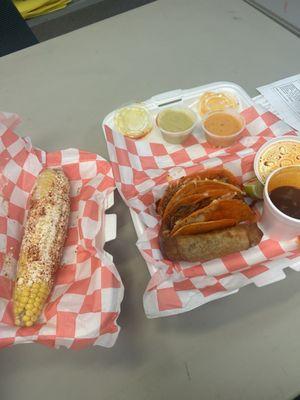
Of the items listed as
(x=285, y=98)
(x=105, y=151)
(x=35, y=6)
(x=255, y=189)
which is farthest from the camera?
(x=35, y=6)

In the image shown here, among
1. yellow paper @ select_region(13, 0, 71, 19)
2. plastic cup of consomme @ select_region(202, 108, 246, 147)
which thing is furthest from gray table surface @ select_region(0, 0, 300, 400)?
yellow paper @ select_region(13, 0, 71, 19)

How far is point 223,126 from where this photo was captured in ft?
4.13

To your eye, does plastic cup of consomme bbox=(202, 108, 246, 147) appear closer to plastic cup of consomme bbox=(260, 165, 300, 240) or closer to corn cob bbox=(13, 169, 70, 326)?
plastic cup of consomme bbox=(260, 165, 300, 240)

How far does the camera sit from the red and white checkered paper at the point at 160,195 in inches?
35.3

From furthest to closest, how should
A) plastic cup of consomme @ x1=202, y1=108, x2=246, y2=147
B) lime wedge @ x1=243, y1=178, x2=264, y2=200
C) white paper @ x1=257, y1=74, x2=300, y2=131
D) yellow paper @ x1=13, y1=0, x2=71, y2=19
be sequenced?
yellow paper @ x1=13, y1=0, x2=71, y2=19
white paper @ x1=257, y1=74, x2=300, y2=131
plastic cup of consomme @ x1=202, y1=108, x2=246, y2=147
lime wedge @ x1=243, y1=178, x2=264, y2=200

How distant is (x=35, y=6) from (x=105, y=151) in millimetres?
2145

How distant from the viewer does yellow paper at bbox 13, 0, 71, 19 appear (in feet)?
9.02

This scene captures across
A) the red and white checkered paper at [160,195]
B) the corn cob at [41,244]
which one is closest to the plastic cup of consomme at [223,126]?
the red and white checkered paper at [160,195]

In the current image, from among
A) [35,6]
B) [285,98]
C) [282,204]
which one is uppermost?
[35,6]

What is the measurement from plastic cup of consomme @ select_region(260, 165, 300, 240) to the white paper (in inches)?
18.1

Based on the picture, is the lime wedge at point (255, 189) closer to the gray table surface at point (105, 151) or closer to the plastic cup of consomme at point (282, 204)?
the plastic cup of consomme at point (282, 204)

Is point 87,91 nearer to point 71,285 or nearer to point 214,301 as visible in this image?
point 71,285

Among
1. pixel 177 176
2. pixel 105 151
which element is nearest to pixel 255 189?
pixel 177 176

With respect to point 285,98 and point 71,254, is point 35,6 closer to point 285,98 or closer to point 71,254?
point 285,98
